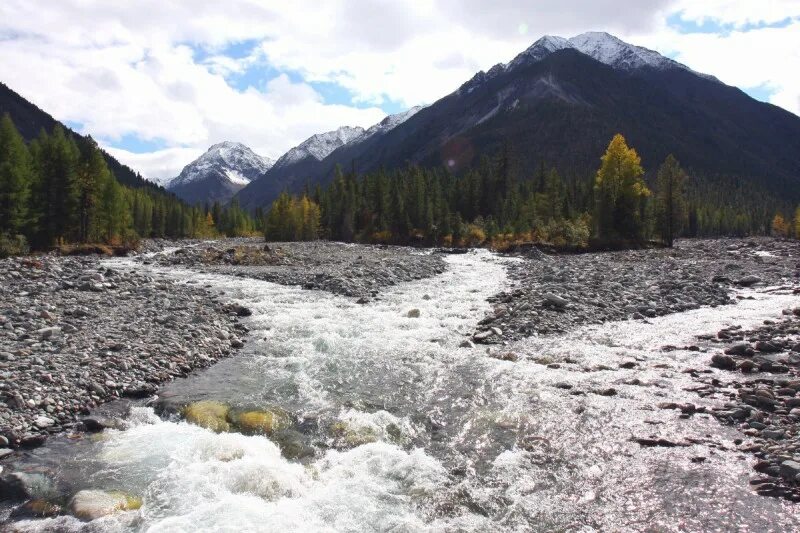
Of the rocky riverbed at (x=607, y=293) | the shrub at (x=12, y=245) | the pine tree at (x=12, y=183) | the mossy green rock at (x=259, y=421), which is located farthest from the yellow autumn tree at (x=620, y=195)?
the pine tree at (x=12, y=183)

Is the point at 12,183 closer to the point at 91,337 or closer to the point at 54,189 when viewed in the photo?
the point at 54,189

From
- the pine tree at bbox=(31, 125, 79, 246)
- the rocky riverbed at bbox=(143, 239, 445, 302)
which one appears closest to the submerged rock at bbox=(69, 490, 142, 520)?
the rocky riverbed at bbox=(143, 239, 445, 302)

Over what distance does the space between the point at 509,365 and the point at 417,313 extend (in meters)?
7.93

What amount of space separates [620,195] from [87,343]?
5956 centimetres

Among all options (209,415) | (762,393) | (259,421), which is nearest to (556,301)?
(762,393)

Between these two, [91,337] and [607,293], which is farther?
[607,293]

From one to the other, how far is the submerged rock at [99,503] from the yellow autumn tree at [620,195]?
61059mm

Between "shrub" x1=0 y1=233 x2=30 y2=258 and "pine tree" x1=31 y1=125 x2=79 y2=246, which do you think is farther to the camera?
"pine tree" x1=31 y1=125 x2=79 y2=246

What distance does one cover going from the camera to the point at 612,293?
25.9 m

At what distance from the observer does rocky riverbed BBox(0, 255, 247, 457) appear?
11.1 m

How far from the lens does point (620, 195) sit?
59.7 metres

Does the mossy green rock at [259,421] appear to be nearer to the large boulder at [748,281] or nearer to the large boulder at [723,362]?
the large boulder at [723,362]

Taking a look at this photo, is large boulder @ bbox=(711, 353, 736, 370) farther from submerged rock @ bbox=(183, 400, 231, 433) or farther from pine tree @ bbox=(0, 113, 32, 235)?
pine tree @ bbox=(0, 113, 32, 235)

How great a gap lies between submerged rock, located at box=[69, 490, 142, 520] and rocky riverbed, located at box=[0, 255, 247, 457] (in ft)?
8.71
